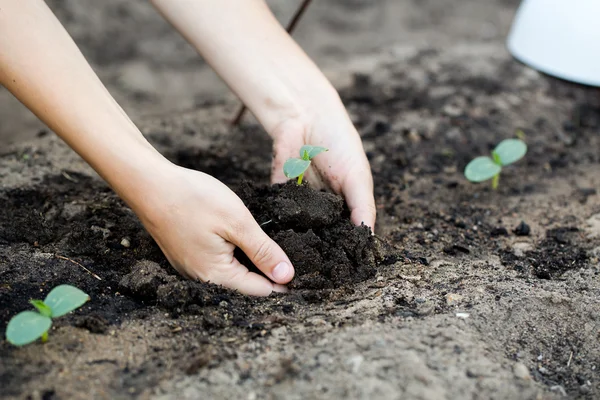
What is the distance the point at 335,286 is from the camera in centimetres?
152

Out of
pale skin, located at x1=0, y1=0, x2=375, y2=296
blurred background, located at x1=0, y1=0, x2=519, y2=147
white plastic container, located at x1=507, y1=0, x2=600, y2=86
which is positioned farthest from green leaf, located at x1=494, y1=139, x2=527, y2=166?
blurred background, located at x1=0, y1=0, x2=519, y2=147

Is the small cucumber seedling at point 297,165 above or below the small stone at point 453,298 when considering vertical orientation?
above

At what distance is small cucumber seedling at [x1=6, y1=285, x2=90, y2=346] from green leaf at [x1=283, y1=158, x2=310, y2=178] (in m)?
0.57

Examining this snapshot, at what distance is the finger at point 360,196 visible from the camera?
1.64 m

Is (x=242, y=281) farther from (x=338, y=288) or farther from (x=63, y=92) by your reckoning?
(x=63, y=92)

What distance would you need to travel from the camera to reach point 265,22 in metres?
1.88

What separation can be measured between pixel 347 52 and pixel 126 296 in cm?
258

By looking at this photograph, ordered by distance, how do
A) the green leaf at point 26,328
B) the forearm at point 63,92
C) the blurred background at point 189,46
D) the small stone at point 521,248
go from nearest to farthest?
the green leaf at point 26,328, the forearm at point 63,92, the small stone at point 521,248, the blurred background at point 189,46

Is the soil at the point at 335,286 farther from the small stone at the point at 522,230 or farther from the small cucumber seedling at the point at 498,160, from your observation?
the small cucumber seedling at the point at 498,160

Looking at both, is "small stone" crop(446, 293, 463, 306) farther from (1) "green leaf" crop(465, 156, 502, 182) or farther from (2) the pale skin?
(1) "green leaf" crop(465, 156, 502, 182)

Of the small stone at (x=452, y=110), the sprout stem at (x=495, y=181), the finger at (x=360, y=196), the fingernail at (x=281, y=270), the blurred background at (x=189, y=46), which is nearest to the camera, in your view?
the fingernail at (x=281, y=270)

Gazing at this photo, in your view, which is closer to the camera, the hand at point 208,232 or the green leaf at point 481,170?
the hand at point 208,232

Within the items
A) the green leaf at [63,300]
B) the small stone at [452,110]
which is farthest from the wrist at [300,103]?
the small stone at [452,110]

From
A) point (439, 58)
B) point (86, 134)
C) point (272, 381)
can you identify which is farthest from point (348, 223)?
point (439, 58)
